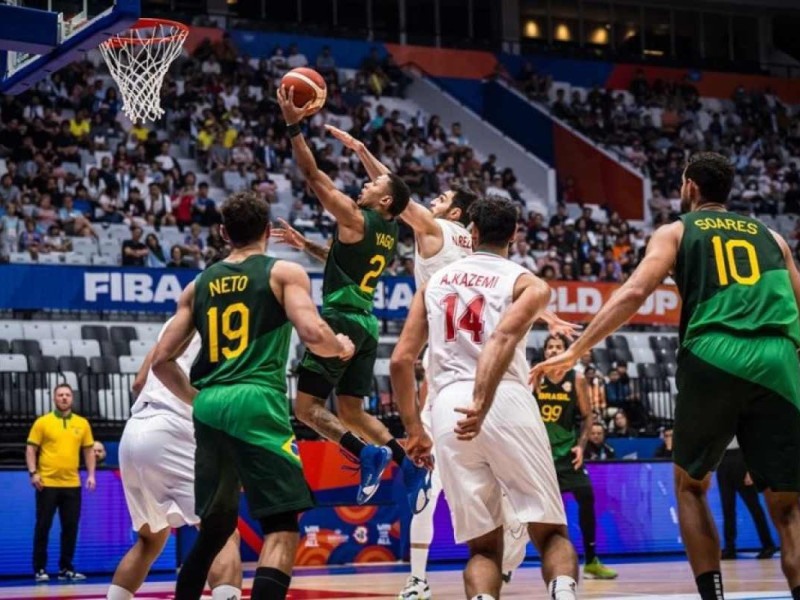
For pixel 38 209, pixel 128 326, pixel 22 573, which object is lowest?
pixel 22 573

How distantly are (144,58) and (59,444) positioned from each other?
433 centimetres

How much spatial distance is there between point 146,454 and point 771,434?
351 centimetres

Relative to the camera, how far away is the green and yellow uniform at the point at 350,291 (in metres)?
9.68

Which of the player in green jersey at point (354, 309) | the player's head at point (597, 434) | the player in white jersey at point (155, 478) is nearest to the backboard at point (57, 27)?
the player in green jersey at point (354, 309)

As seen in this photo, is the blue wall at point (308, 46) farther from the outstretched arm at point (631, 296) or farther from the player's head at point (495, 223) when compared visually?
the outstretched arm at point (631, 296)

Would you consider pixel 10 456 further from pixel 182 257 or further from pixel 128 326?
pixel 182 257

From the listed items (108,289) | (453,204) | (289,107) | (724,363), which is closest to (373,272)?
(453,204)

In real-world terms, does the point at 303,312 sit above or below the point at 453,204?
below

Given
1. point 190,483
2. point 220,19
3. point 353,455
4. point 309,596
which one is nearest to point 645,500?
point 309,596

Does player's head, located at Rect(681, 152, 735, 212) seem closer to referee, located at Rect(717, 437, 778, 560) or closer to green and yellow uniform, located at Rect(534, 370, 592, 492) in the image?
green and yellow uniform, located at Rect(534, 370, 592, 492)

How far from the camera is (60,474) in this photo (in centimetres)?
1525

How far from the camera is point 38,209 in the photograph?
22.2 meters

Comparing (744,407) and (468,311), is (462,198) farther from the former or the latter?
(744,407)

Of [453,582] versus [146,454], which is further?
[453,582]
